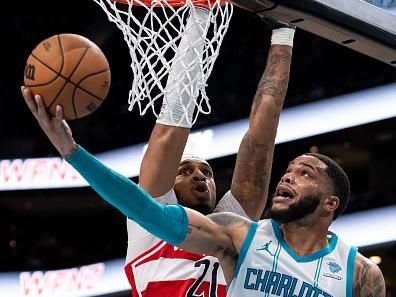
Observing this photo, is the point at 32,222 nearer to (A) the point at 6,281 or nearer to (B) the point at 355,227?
(A) the point at 6,281

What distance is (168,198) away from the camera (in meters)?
3.52

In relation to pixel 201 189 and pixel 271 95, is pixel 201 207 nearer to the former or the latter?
pixel 201 189

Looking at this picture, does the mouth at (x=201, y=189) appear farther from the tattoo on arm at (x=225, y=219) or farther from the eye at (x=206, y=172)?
the tattoo on arm at (x=225, y=219)

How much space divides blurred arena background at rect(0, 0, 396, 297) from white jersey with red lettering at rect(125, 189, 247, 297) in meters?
3.46

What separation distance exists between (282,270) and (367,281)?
0.31 metres

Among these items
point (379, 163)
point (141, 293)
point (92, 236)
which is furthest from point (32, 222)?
point (141, 293)

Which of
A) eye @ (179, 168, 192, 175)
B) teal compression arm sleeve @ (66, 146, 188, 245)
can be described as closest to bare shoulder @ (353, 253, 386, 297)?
teal compression arm sleeve @ (66, 146, 188, 245)

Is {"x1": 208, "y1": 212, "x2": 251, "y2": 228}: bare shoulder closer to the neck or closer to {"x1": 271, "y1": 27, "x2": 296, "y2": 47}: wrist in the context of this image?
the neck

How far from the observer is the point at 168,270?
345cm

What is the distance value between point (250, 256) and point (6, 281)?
521 cm

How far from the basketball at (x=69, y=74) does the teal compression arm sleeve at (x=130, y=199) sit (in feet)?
0.46

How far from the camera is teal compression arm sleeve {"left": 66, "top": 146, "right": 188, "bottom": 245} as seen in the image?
273cm

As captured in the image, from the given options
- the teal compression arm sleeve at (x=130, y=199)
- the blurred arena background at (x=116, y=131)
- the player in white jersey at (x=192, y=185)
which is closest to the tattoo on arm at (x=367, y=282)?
the player in white jersey at (x=192, y=185)

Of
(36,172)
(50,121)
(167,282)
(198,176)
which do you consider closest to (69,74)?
(50,121)
